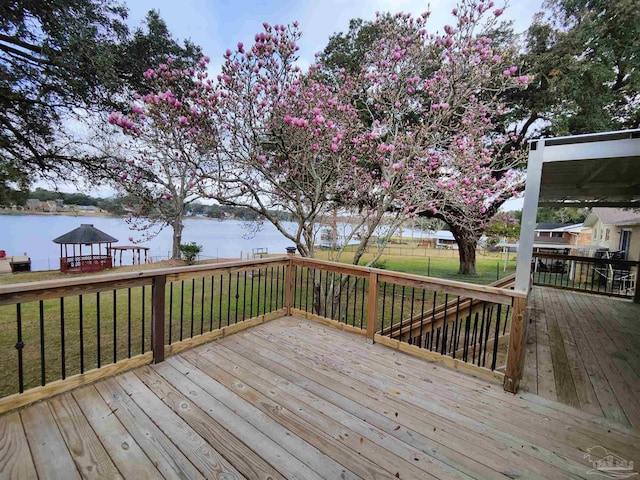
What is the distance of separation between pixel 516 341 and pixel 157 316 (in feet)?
9.96

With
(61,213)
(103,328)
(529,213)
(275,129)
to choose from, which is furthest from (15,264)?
(529,213)

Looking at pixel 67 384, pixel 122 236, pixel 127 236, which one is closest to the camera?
pixel 67 384

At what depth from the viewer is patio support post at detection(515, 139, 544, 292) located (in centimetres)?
254

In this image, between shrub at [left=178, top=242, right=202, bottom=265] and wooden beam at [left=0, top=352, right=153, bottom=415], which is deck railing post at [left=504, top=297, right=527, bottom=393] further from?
shrub at [left=178, top=242, right=202, bottom=265]

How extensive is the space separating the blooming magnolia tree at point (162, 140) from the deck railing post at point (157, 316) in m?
2.38

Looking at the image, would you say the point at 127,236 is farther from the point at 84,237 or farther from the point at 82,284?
the point at 82,284

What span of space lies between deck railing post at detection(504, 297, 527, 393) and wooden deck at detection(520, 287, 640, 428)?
234mm

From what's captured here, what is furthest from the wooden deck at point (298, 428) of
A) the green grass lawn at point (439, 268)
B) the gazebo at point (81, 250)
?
the gazebo at point (81, 250)

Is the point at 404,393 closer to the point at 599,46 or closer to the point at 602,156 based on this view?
the point at 602,156

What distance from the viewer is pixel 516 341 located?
227 centimetres

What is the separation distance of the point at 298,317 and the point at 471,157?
3770 millimetres

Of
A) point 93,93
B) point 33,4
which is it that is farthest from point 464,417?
point 33,4

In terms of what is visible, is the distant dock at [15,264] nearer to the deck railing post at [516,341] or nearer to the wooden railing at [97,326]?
the wooden railing at [97,326]

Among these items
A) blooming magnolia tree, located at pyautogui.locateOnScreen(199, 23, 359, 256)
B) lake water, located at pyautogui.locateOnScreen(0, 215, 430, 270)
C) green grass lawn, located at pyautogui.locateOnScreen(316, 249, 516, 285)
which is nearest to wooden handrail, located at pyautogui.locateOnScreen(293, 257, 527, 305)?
blooming magnolia tree, located at pyautogui.locateOnScreen(199, 23, 359, 256)
